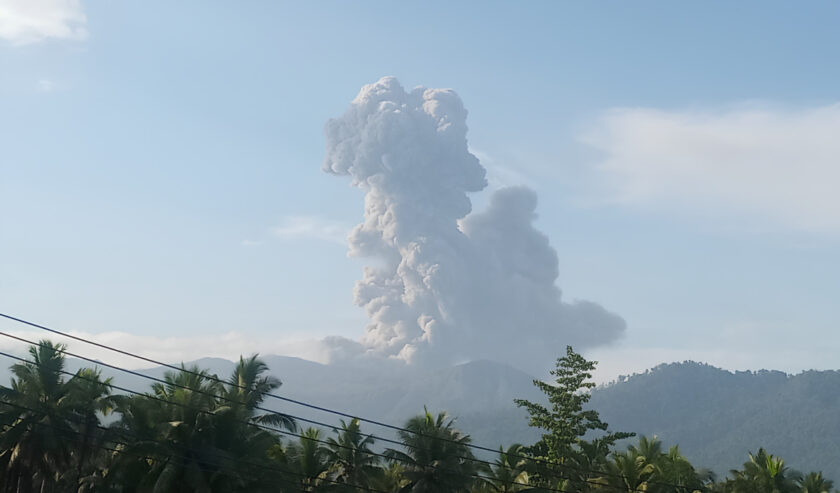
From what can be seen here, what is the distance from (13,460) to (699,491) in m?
39.3

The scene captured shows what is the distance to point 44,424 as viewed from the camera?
4762cm

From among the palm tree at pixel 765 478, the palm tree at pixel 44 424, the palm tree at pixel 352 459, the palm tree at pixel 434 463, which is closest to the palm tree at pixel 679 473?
the palm tree at pixel 765 478

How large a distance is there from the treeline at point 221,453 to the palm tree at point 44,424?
0.16 feet

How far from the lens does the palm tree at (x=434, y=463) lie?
184ft

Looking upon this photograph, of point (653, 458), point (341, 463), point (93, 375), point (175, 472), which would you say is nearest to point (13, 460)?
point (93, 375)

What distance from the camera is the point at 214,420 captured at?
44156mm

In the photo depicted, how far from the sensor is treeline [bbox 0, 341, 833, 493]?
142ft

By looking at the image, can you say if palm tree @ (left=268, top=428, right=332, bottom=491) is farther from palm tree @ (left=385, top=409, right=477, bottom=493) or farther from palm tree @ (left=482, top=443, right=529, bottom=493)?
palm tree @ (left=482, top=443, right=529, bottom=493)

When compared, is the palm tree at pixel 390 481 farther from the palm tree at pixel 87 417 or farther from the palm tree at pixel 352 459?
the palm tree at pixel 87 417

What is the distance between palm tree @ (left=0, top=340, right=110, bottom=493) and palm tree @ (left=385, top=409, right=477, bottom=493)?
16369 mm

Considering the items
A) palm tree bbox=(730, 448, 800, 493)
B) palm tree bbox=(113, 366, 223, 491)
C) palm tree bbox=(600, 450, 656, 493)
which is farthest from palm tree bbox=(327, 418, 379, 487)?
palm tree bbox=(730, 448, 800, 493)

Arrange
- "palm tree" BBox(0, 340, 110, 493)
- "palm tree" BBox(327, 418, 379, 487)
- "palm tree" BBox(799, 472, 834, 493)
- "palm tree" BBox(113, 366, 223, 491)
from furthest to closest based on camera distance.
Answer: "palm tree" BBox(799, 472, 834, 493)
"palm tree" BBox(327, 418, 379, 487)
"palm tree" BBox(0, 340, 110, 493)
"palm tree" BBox(113, 366, 223, 491)

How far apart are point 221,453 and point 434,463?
1661cm

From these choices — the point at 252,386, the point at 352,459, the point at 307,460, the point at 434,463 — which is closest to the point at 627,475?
the point at 434,463
